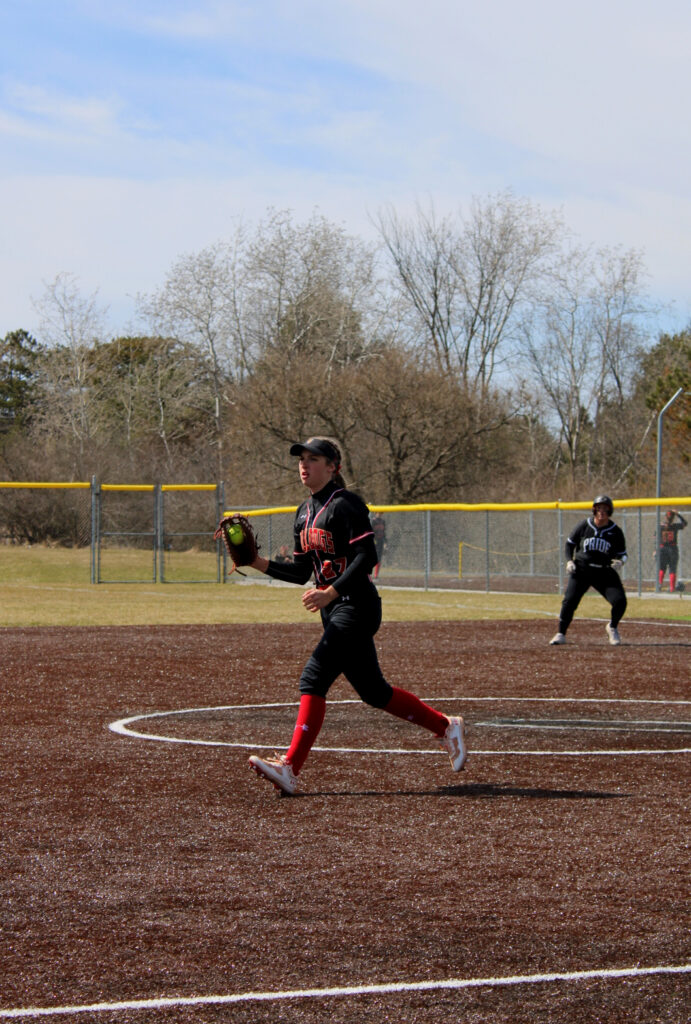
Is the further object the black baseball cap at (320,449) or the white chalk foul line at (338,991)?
the black baseball cap at (320,449)

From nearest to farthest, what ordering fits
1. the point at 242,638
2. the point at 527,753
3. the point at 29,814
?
the point at 29,814 → the point at 527,753 → the point at 242,638

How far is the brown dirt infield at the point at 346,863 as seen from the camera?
4105 mm

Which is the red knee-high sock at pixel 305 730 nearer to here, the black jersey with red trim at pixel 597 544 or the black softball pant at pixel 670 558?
the black jersey with red trim at pixel 597 544

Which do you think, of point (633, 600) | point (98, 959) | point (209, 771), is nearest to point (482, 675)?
point (209, 771)

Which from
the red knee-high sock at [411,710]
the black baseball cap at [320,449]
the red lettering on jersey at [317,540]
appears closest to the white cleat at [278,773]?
the red knee-high sock at [411,710]

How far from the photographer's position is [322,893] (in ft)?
17.0

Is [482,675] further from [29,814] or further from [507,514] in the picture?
[507,514]

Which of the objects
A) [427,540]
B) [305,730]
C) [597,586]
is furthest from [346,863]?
[427,540]

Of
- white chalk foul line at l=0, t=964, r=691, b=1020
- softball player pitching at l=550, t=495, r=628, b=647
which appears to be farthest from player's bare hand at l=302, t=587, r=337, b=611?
softball player pitching at l=550, t=495, r=628, b=647

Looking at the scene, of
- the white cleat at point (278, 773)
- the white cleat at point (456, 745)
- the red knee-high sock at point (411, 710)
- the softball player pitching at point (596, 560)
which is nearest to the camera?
the white cleat at point (278, 773)

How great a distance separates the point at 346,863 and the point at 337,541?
214cm

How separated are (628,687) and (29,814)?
7.30m

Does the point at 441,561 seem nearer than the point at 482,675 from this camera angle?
No

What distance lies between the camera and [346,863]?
18.7 feet
